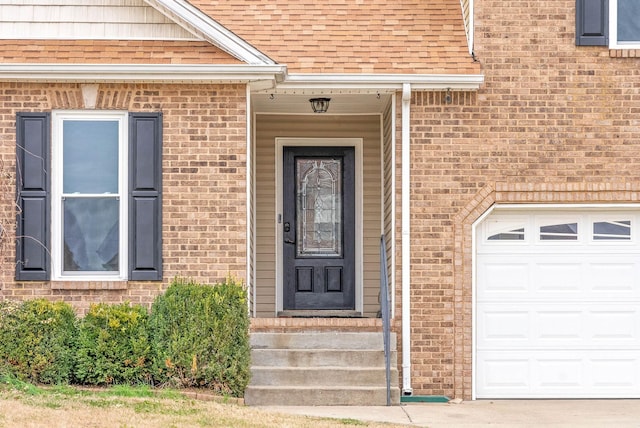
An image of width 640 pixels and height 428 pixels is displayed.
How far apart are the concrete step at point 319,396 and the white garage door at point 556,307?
5.49 feet

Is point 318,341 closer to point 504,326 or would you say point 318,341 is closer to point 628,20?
point 504,326

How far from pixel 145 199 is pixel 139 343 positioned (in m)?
1.67

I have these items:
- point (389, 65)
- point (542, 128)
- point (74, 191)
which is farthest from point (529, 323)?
point (74, 191)

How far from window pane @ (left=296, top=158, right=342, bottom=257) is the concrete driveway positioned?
3247 millimetres

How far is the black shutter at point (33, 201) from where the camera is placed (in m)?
12.6

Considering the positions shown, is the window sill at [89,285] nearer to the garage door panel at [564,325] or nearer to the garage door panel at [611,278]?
the garage door panel at [564,325]

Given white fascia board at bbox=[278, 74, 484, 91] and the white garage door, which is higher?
white fascia board at bbox=[278, 74, 484, 91]

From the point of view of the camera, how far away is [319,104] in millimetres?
14148

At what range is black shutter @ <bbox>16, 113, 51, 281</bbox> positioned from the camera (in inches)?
497

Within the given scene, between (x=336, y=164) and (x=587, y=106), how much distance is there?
11.6ft

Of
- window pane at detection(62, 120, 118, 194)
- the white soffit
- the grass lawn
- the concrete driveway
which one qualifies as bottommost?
the concrete driveway

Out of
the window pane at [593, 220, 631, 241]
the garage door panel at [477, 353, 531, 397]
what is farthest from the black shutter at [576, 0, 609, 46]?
the garage door panel at [477, 353, 531, 397]

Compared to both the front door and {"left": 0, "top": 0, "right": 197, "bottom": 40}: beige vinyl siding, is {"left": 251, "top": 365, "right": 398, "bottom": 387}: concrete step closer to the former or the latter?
the front door

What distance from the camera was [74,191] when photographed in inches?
504
